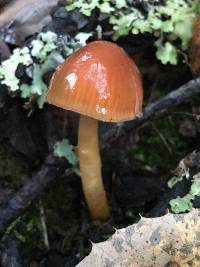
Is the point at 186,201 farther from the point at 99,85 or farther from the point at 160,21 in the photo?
the point at 160,21

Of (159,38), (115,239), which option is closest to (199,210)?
(115,239)

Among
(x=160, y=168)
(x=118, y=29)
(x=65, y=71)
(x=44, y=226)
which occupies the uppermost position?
(x=65, y=71)

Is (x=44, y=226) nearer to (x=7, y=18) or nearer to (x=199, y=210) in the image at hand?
(x=199, y=210)

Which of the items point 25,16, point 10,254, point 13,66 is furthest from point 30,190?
point 25,16

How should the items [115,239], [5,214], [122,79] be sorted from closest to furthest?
[115,239] → [122,79] → [5,214]

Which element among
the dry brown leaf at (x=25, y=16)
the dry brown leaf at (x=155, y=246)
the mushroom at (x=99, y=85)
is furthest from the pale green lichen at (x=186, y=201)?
the dry brown leaf at (x=25, y=16)

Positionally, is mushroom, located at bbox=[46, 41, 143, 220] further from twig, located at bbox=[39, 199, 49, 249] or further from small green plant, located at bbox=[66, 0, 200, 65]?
twig, located at bbox=[39, 199, 49, 249]
